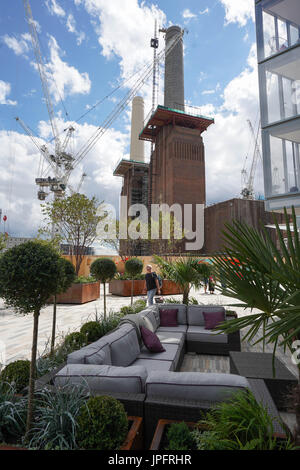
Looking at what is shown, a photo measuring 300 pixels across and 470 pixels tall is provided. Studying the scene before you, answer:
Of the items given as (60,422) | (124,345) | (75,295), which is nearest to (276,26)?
(124,345)

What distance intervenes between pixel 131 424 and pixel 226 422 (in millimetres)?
845

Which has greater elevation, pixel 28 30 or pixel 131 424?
pixel 28 30

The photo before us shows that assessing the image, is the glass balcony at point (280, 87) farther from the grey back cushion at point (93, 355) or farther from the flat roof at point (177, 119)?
the flat roof at point (177, 119)

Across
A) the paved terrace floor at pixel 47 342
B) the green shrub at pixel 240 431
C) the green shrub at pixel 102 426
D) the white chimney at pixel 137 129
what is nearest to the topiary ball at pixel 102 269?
the paved terrace floor at pixel 47 342

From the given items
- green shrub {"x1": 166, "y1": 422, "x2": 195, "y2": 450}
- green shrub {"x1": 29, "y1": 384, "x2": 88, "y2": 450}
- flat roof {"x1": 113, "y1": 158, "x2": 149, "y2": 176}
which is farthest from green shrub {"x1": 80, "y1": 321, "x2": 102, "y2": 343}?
flat roof {"x1": 113, "y1": 158, "x2": 149, "y2": 176}

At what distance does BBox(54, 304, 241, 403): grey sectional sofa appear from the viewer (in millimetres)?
2102

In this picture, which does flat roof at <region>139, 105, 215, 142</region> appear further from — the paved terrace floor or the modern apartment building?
the paved terrace floor

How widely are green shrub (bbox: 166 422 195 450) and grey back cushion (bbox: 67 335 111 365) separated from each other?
3.93 ft

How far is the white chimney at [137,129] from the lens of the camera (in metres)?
74.2

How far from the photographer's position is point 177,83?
5609 cm

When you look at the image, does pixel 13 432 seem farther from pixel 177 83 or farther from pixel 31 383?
pixel 177 83

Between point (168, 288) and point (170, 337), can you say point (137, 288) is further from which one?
point (170, 337)

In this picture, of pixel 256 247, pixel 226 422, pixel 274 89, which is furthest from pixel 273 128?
pixel 226 422

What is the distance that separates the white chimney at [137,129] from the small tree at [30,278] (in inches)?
2948
